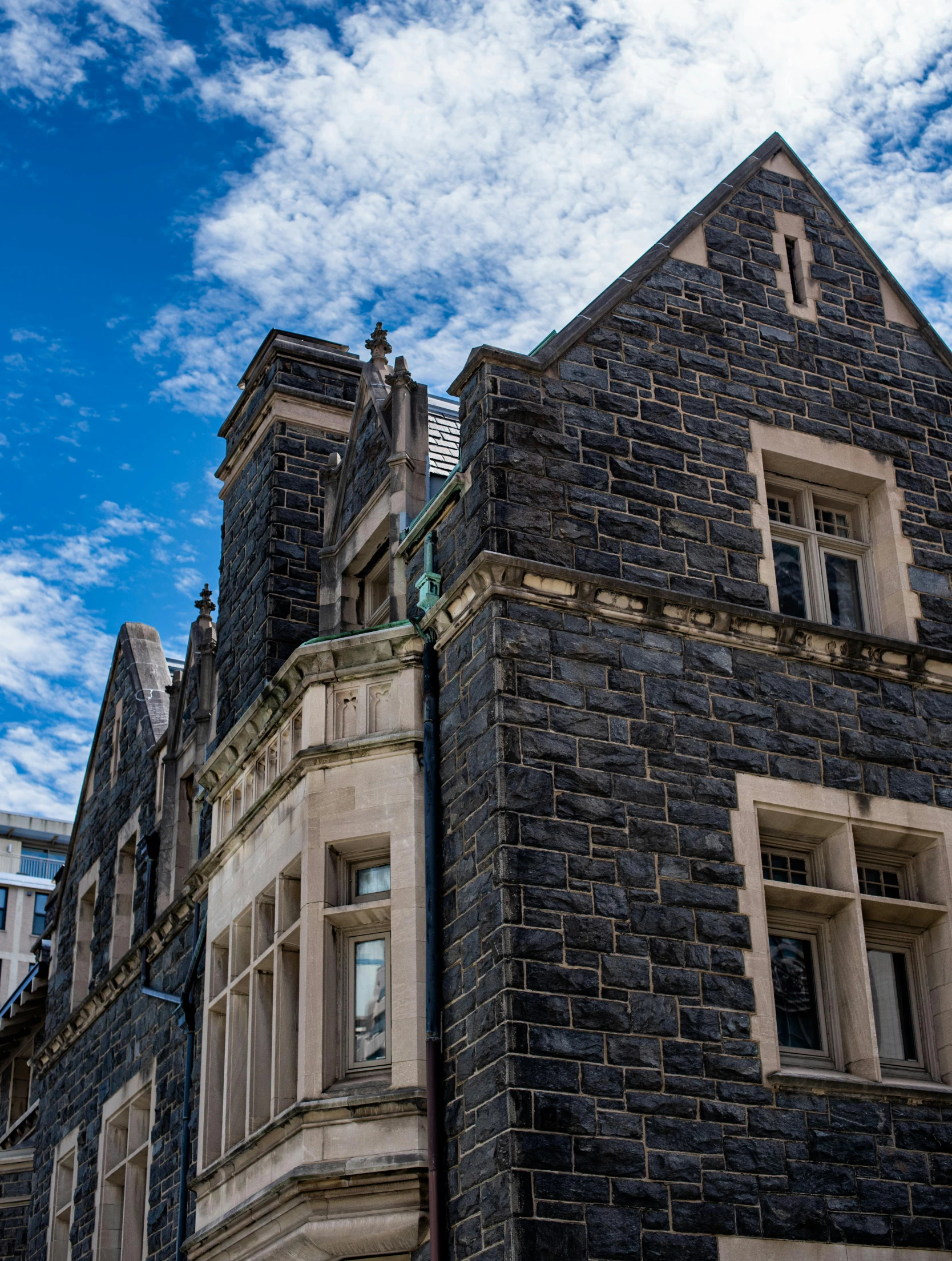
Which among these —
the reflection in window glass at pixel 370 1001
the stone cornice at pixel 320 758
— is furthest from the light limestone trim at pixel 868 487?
the reflection in window glass at pixel 370 1001

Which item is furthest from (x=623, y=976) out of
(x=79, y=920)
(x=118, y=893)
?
(x=79, y=920)

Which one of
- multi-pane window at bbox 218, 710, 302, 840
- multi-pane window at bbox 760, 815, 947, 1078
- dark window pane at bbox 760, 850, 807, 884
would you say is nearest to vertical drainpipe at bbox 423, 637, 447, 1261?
multi-pane window at bbox 218, 710, 302, 840

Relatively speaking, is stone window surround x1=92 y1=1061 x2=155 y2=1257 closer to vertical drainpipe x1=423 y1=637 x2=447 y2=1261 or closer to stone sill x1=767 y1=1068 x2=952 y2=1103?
vertical drainpipe x1=423 y1=637 x2=447 y2=1261

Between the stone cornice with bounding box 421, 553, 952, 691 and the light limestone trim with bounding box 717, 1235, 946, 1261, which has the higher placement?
the stone cornice with bounding box 421, 553, 952, 691

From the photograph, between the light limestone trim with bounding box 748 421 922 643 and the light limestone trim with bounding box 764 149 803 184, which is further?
the light limestone trim with bounding box 764 149 803 184

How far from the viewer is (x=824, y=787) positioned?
13.4 meters

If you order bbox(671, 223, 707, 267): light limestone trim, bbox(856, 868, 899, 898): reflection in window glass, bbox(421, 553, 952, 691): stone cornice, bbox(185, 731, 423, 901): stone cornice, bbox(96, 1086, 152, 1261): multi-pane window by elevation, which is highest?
bbox(671, 223, 707, 267): light limestone trim

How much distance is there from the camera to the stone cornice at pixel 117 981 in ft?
60.0

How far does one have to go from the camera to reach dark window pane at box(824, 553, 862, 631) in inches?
588

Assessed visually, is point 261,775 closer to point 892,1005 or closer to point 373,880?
point 373,880

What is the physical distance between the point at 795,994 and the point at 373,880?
341 cm

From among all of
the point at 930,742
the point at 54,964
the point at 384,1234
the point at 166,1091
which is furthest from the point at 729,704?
the point at 54,964

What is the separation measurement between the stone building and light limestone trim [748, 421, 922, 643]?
0.03 metres

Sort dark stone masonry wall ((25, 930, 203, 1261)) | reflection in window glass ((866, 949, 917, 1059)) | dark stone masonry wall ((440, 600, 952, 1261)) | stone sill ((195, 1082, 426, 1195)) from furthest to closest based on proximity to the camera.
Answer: dark stone masonry wall ((25, 930, 203, 1261)) → reflection in window glass ((866, 949, 917, 1059)) → stone sill ((195, 1082, 426, 1195)) → dark stone masonry wall ((440, 600, 952, 1261))
